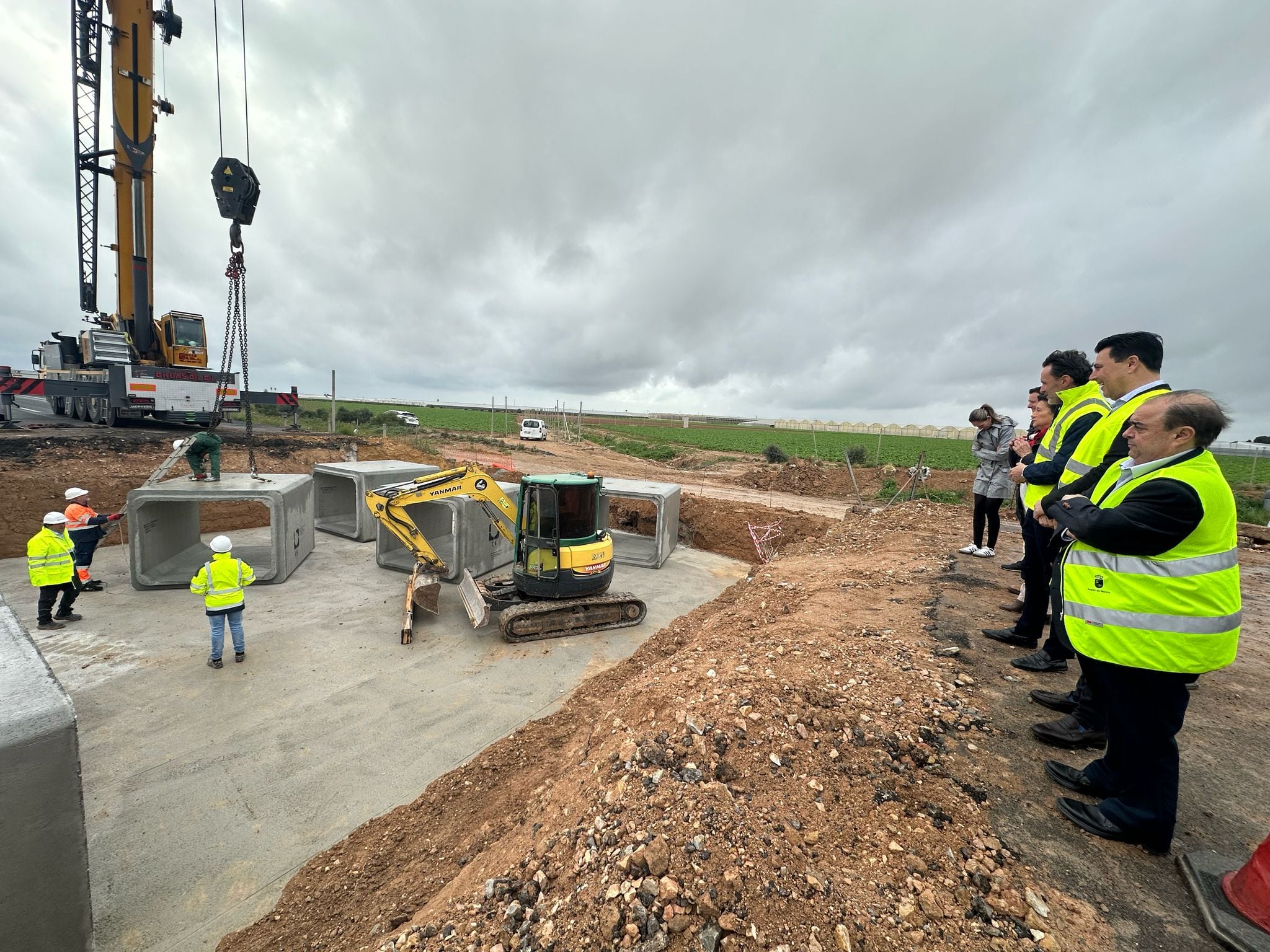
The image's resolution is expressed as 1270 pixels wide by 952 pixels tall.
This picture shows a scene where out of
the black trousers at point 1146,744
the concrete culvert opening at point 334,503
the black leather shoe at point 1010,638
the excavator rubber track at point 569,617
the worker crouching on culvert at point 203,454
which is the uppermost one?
the worker crouching on culvert at point 203,454

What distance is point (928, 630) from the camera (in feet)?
16.3

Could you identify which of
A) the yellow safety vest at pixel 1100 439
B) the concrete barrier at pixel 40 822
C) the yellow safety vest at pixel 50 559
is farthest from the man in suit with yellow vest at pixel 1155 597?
the yellow safety vest at pixel 50 559

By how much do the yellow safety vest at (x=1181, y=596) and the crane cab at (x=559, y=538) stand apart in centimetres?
643

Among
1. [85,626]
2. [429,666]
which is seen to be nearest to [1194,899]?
[429,666]

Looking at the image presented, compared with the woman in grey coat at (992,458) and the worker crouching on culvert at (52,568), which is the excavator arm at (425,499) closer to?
the worker crouching on culvert at (52,568)

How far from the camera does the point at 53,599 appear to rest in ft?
23.8

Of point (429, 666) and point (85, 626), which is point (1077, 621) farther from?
point (85, 626)

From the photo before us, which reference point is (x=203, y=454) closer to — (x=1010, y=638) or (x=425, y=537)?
(x=425, y=537)

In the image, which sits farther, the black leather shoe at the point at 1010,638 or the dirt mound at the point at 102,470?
the dirt mound at the point at 102,470

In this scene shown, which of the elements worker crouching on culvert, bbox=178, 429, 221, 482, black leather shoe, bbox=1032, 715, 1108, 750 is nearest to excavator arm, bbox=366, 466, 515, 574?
worker crouching on culvert, bbox=178, 429, 221, 482

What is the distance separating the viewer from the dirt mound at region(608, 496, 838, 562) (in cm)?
1526

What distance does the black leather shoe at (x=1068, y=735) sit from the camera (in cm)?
313

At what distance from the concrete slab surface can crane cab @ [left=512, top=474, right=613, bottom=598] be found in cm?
97

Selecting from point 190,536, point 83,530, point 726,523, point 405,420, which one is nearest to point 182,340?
point 190,536
